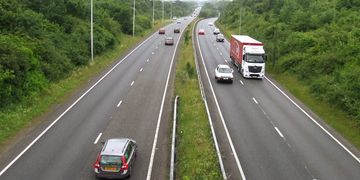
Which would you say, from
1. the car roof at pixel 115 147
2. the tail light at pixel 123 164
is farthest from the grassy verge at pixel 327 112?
the tail light at pixel 123 164

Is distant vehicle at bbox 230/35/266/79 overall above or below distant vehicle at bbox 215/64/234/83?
above

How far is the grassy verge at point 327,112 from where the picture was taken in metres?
29.3

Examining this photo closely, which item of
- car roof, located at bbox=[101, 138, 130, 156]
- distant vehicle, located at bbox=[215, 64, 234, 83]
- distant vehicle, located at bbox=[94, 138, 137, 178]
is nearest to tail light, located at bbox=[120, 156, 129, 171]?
distant vehicle, located at bbox=[94, 138, 137, 178]

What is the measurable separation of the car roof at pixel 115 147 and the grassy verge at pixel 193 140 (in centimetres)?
307

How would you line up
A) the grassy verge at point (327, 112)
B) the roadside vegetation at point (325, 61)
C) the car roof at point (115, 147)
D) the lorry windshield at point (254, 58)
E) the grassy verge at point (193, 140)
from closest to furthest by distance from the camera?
1. the car roof at point (115, 147)
2. the grassy verge at point (193, 140)
3. the grassy verge at point (327, 112)
4. the roadside vegetation at point (325, 61)
5. the lorry windshield at point (254, 58)

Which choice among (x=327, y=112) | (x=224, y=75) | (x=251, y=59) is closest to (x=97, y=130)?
(x=327, y=112)

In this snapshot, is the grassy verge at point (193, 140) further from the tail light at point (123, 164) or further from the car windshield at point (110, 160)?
the car windshield at point (110, 160)

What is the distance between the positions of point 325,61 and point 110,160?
98.4 ft

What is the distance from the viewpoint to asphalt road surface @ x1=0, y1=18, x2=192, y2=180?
22.0 metres

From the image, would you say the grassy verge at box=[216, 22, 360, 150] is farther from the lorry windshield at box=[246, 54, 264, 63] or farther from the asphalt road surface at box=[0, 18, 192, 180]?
the asphalt road surface at box=[0, 18, 192, 180]

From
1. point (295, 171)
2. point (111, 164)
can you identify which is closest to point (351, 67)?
point (295, 171)

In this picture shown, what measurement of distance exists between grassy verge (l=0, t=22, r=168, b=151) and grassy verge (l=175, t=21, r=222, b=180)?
975 centimetres

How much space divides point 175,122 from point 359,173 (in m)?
11.5

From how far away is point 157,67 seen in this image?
53.2 metres
